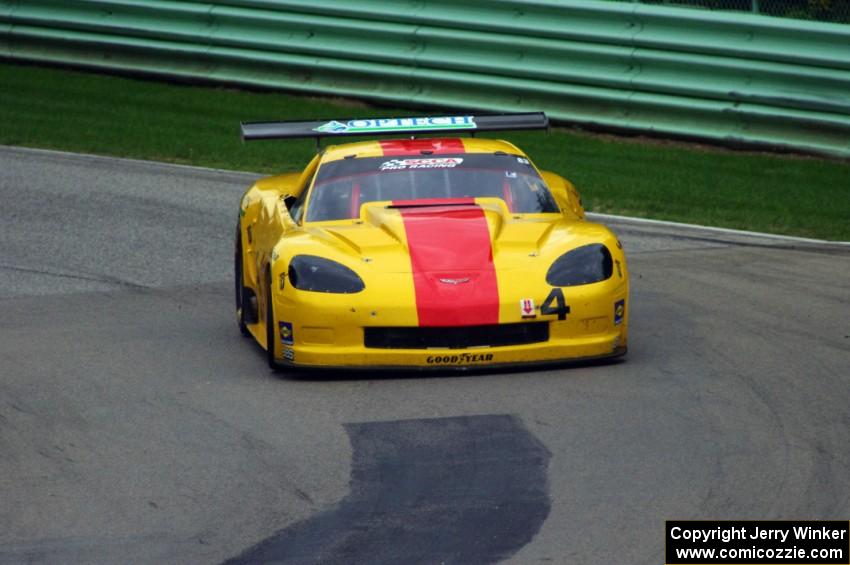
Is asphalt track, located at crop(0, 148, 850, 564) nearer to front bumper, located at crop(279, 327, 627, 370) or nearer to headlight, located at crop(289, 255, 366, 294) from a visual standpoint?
front bumper, located at crop(279, 327, 627, 370)

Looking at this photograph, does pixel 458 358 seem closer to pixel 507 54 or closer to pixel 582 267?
pixel 582 267

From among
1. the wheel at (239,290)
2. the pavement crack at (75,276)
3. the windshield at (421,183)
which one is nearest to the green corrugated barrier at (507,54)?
the windshield at (421,183)

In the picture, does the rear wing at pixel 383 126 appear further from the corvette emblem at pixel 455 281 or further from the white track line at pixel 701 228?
the white track line at pixel 701 228

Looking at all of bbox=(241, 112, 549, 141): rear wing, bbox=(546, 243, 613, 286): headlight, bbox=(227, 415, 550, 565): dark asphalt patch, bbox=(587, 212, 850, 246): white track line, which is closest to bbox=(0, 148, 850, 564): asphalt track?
bbox=(227, 415, 550, 565): dark asphalt patch

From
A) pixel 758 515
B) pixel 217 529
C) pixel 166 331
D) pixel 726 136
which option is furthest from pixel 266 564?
pixel 726 136

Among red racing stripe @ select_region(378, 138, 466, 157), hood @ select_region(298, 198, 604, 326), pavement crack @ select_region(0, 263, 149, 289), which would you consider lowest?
pavement crack @ select_region(0, 263, 149, 289)

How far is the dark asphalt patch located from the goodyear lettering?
81 centimetres

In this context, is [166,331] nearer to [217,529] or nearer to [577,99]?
[217,529]

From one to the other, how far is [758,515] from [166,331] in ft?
16.2

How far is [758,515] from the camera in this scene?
5.79 metres

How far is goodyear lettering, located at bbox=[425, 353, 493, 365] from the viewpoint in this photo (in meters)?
8.23

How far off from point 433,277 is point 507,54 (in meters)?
9.26

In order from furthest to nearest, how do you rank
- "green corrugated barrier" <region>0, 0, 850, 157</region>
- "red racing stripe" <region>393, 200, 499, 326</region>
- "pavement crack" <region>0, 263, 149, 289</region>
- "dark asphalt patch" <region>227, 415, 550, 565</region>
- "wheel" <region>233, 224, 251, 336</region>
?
"green corrugated barrier" <region>0, 0, 850, 157</region> → "pavement crack" <region>0, 263, 149, 289</region> → "wheel" <region>233, 224, 251, 336</region> → "red racing stripe" <region>393, 200, 499, 326</region> → "dark asphalt patch" <region>227, 415, 550, 565</region>

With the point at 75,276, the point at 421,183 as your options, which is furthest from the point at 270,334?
the point at 75,276
